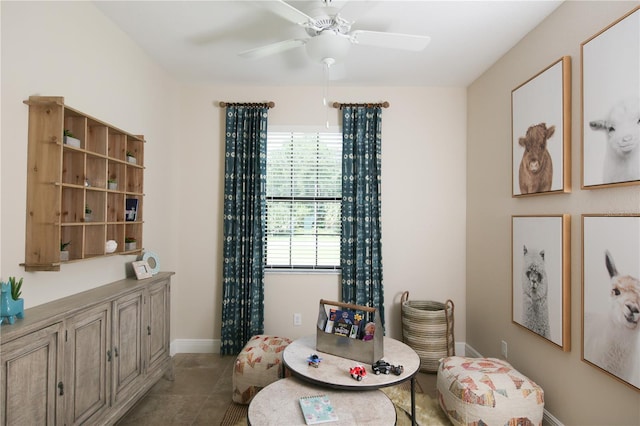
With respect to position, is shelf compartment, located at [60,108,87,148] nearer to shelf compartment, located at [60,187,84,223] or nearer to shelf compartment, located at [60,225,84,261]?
shelf compartment, located at [60,187,84,223]

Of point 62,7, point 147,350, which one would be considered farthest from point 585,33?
point 147,350

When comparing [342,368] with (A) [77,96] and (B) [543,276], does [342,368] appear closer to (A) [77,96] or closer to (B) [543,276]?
(B) [543,276]

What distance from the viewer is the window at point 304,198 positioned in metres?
3.54

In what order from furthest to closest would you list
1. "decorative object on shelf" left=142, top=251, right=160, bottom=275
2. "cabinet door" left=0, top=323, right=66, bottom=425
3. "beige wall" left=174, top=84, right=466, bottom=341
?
"beige wall" left=174, top=84, right=466, bottom=341
"decorative object on shelf" left=142, top=251, right=160, bottom=275
"cabinet door" left=0, top=323, right=66, bottom=425

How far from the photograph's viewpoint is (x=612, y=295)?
5.72ft

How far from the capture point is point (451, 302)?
10.7 feet

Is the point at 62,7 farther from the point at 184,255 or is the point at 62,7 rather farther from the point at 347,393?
the point at 347,393

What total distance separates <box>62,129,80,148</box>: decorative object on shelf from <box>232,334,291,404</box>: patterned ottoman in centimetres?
187

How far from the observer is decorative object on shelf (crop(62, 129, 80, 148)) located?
6.05ft

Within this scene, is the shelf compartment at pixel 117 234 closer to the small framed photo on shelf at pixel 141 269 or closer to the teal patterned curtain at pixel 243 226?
the small framed photo on shelf at pixel 141 269

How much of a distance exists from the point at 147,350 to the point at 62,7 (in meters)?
2.39

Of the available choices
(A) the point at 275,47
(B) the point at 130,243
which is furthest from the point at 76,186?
(A) the point at 275,47

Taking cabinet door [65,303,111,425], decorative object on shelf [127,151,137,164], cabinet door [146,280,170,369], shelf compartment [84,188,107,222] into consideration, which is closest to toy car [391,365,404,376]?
cabinet door [65,303,111,425]

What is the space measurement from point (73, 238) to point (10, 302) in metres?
0.55
